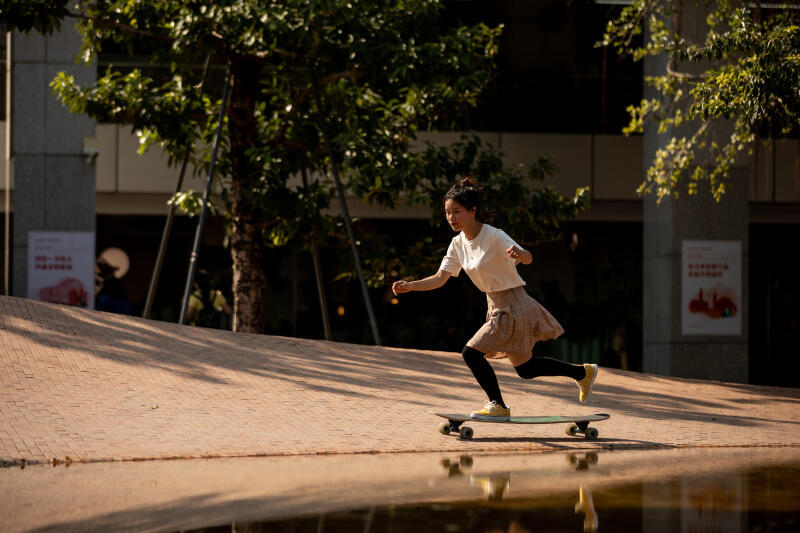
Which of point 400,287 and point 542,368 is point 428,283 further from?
point 542,368

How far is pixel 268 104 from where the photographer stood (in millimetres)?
17188

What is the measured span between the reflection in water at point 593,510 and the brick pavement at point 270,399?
1.92 m

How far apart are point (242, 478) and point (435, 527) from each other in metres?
1.91

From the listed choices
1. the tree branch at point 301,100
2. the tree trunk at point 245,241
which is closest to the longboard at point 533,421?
the tree trunk at point 245,241

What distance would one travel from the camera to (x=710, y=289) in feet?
61.4

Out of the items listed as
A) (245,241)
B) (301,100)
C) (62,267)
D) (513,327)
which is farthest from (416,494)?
(62,267)

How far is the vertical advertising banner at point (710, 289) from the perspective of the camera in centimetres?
1867

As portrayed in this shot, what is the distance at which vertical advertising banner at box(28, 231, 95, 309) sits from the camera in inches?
739

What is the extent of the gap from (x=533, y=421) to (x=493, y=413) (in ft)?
0.98

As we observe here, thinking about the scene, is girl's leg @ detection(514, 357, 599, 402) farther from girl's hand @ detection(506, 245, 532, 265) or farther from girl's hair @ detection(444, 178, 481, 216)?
girl's hair @ detection(444, 178, 481, 216)

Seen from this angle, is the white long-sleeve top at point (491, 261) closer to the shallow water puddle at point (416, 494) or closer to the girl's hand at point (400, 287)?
the girl's hand at point (400, 287)

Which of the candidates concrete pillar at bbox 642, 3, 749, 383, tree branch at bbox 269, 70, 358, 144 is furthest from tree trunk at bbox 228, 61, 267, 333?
concrete pillar at bbox 642, 3, 749, 383

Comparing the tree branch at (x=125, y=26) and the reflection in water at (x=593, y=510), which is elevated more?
the tree branch at (x=125, y=26)

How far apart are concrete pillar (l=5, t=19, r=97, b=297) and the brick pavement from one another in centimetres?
767
